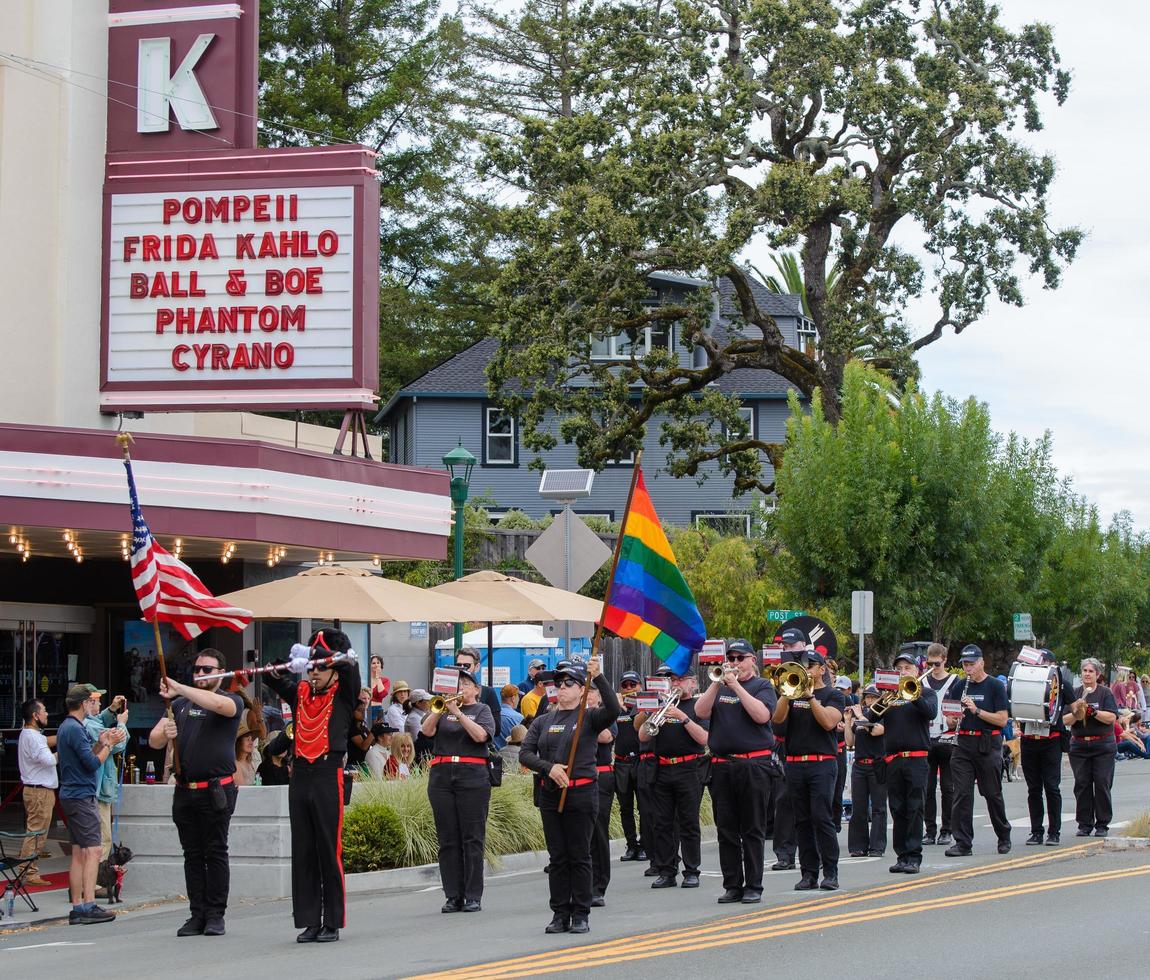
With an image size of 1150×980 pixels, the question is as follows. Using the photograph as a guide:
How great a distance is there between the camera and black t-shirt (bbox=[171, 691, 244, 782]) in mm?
12156

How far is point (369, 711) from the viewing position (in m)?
19.4

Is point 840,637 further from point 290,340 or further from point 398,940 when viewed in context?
point 398,940

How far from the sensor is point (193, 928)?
488 inches

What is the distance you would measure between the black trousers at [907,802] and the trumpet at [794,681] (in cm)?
207

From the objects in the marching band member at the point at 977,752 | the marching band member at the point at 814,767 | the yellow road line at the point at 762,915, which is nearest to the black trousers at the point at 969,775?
the marching band member at the point at 977,752

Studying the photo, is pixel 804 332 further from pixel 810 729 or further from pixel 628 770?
pixel 810 729

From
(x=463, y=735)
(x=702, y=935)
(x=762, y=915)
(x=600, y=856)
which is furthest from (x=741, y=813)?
(x=463, y=735)

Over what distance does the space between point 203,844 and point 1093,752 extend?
31.6 feet

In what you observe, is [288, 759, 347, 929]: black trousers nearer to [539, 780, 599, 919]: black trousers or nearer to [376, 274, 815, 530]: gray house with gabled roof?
[539, 780, 599, 919]: black trousers

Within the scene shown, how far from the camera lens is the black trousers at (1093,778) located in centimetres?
1766

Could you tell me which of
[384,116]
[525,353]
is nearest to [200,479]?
[525,353]

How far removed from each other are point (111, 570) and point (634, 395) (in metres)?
27.7

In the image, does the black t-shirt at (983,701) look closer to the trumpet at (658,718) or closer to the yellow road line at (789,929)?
the yellow road line at (789,929)

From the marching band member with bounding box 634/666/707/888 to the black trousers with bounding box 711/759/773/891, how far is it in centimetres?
151
